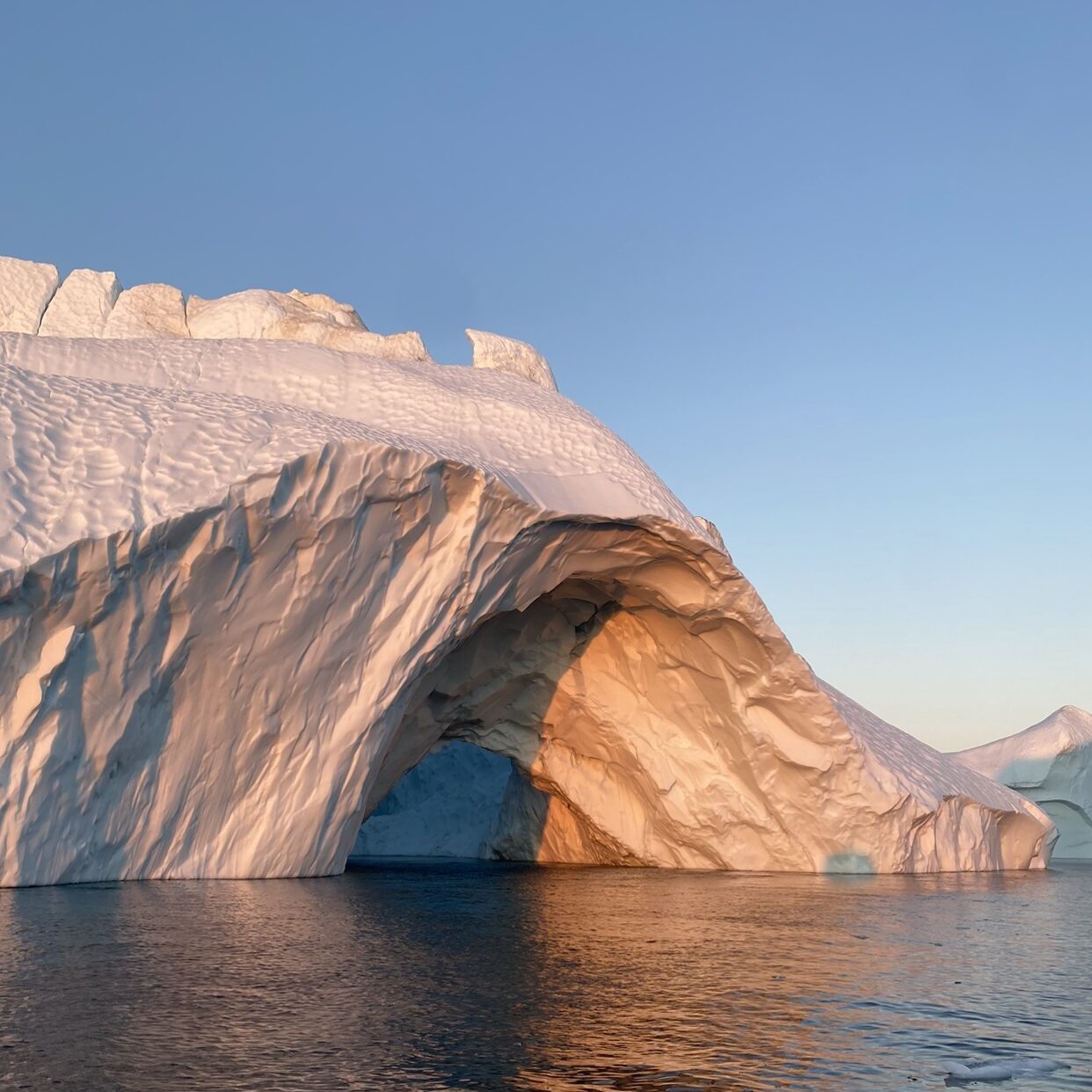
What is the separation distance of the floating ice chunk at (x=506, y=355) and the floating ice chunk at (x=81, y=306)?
267 inches

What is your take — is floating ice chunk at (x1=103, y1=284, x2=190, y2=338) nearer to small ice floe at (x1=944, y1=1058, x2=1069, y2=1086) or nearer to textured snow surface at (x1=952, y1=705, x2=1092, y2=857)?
small ice floe at (x1=944, y1=1058, x2=1069, y2=1086)

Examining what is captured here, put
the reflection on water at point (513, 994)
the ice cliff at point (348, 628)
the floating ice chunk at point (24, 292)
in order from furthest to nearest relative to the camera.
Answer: the floating ice chunk at point (24, 292) → the ice cliff at point (348, 628) → the reflection on water at point (513, 994)

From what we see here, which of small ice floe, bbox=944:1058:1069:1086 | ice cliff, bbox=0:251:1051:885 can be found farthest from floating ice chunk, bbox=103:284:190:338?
small ice floe, bbox=944:1058:1069:1086

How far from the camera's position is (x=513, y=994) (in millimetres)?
5871

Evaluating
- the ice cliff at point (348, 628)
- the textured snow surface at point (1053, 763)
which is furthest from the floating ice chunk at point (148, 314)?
the textured snow surface at point (1053, 763)

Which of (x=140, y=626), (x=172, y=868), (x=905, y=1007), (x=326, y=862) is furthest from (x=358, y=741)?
(x=905, y=1007)

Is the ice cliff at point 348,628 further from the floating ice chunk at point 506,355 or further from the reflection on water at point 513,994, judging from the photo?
the reflection on water at point 513,994

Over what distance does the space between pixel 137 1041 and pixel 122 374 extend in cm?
1316

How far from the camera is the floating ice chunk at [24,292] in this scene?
21.3 meters

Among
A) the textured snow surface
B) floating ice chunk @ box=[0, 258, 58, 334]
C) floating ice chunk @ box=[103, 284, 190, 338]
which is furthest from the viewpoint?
the textured snow surface

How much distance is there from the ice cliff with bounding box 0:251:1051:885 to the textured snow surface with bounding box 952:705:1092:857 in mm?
10890

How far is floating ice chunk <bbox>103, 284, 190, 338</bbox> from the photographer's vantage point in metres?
21.6

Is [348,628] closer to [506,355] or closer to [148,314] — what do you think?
[506,355]

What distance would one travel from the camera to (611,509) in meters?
16.3
